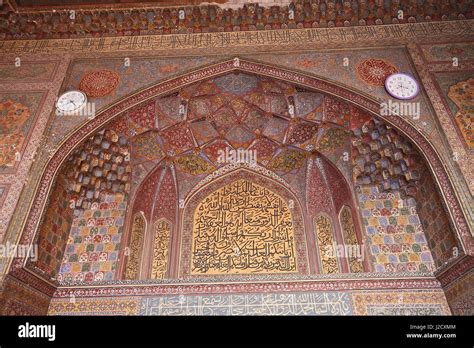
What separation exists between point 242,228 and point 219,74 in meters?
2.62

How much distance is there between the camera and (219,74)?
22.7 ft

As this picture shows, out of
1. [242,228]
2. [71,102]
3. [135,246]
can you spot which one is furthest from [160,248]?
[71,102]

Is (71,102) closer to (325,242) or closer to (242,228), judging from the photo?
(242,228)

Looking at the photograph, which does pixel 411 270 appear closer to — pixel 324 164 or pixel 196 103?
pixel 324 164

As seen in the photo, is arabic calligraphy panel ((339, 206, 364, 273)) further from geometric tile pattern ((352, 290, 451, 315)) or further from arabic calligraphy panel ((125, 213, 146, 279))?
arabic calligraphy panel ((125, 213, 146, 279))

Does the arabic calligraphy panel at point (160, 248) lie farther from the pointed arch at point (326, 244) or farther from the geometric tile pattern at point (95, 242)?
the pointed arch at point (326, 244)

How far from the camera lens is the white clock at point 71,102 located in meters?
6.43

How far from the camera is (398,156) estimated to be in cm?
647

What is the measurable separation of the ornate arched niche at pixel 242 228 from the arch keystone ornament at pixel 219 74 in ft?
0.77

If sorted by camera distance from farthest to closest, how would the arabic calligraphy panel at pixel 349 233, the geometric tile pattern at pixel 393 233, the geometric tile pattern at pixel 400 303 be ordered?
the arabic calligraphy panel at pixel 349 233 < the geometric tile pattern at pixel 393 233 < the geometric tile pattern at pixel 400 303

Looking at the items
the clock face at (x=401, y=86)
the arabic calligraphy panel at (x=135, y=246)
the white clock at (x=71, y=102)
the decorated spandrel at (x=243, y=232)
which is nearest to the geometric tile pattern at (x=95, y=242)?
the arabic calligraphy panel at (x=135, y=246)

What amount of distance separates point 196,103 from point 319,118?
2.14 m
